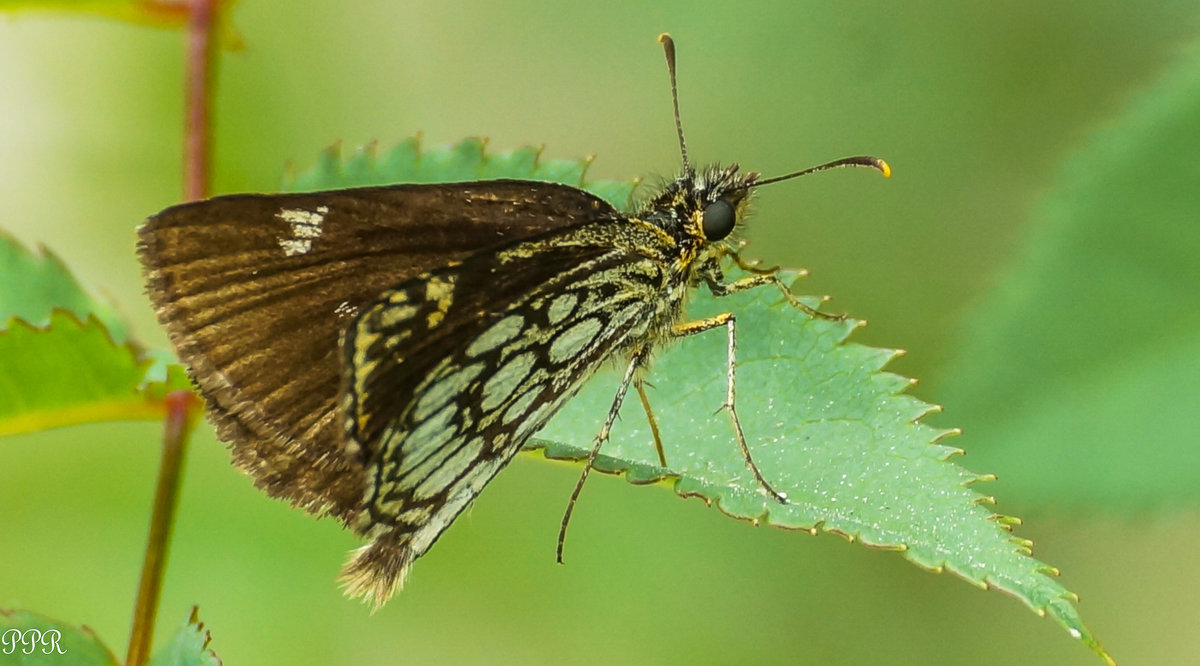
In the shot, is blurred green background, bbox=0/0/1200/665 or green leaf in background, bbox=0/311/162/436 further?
blurred green background, bbox=0/0/1200/665

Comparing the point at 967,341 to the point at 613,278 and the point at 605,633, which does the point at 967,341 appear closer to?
the point at 613,278

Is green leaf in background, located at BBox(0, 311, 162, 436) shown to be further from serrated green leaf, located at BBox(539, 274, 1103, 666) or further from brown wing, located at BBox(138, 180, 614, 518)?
serrated green leaf, located at BBox(539, 274, 1103, 666)

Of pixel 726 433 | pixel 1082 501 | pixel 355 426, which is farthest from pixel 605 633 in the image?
pixel 355 426

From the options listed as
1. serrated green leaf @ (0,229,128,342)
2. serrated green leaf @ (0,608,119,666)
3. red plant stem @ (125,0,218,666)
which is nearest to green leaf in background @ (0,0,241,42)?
red plant stem @ (125,0,218,666)

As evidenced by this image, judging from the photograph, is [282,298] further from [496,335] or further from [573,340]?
[573,340]

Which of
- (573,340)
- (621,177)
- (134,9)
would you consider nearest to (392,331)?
(573,340)

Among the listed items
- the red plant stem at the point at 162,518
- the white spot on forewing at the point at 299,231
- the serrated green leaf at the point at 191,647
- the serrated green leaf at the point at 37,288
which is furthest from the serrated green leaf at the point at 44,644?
the white spot on forewing at the point at 299,231

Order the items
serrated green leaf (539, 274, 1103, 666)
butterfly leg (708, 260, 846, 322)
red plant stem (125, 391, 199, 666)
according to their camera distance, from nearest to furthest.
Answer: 1. serrated green leaf (539, 274, 1103, 666)
2. red plant stem (125, 391, 199, 666)
3. butterfly leg (708, 260, 846, 322)
